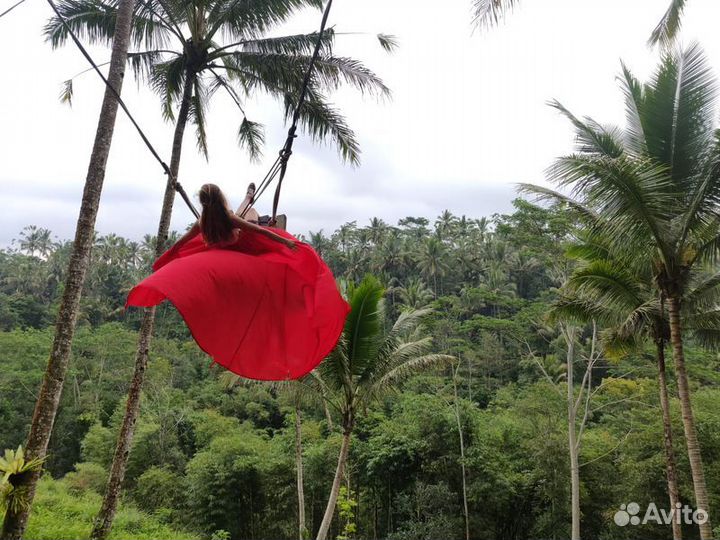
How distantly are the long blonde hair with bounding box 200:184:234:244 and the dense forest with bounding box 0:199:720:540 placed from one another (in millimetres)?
6330

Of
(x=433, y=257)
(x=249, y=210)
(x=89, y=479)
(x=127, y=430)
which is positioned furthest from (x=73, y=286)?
(x=433, y=257)

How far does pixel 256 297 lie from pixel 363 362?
634cm

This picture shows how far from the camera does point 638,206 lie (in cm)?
527

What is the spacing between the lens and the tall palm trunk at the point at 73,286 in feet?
14.5

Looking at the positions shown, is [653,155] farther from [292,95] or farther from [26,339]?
[26,339]

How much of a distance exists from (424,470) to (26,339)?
68.3 ft

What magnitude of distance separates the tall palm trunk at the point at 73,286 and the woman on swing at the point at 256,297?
2771 millimetres

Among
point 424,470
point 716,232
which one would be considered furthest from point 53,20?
point 424,470

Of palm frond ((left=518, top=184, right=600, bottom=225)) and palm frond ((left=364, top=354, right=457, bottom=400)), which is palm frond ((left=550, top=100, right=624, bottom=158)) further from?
palm frond ((left=364, top=354, right=457, bottom=400))

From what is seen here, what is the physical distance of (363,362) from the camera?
8398mm

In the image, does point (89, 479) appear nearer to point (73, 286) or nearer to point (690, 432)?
point (73, 286)

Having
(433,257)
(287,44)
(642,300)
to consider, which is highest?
(433,257)

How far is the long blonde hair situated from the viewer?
211cm

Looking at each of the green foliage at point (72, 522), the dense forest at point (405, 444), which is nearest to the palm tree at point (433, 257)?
the dense forest at point (405, 444)
